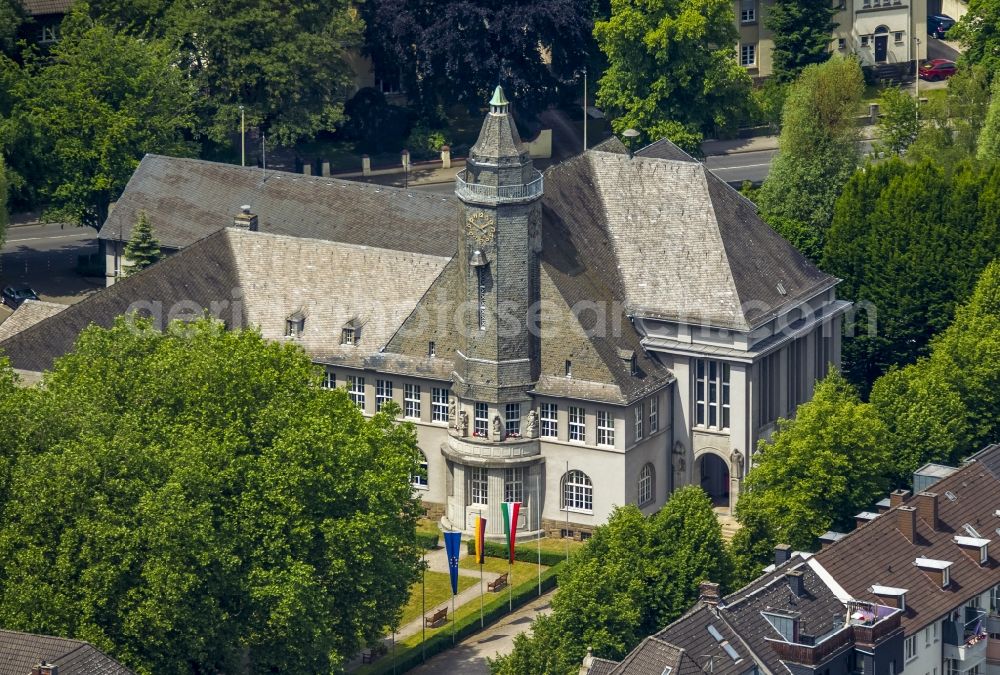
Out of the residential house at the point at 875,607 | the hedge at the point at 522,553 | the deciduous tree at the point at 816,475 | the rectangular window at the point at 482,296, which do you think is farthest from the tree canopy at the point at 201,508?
the deciduous tree at the point at 816,475

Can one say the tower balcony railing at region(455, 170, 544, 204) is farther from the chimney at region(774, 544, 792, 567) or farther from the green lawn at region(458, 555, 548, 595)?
the chimney at region(774, 544, 792, 567)

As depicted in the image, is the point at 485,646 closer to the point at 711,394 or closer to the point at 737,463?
the point at 737,463

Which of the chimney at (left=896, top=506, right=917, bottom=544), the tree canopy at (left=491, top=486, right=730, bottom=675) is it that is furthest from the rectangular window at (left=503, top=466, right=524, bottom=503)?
the chimney at (left=896, top=506, right=917, bottom=544)

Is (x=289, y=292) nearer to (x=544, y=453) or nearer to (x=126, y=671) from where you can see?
(x=544, y=453)

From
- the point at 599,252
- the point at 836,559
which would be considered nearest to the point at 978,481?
the point at 836,559

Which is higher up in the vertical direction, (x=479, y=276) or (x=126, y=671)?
(x=479, y=276)

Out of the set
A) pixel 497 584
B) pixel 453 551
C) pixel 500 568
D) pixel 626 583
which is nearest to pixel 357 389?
pixel 500 568
